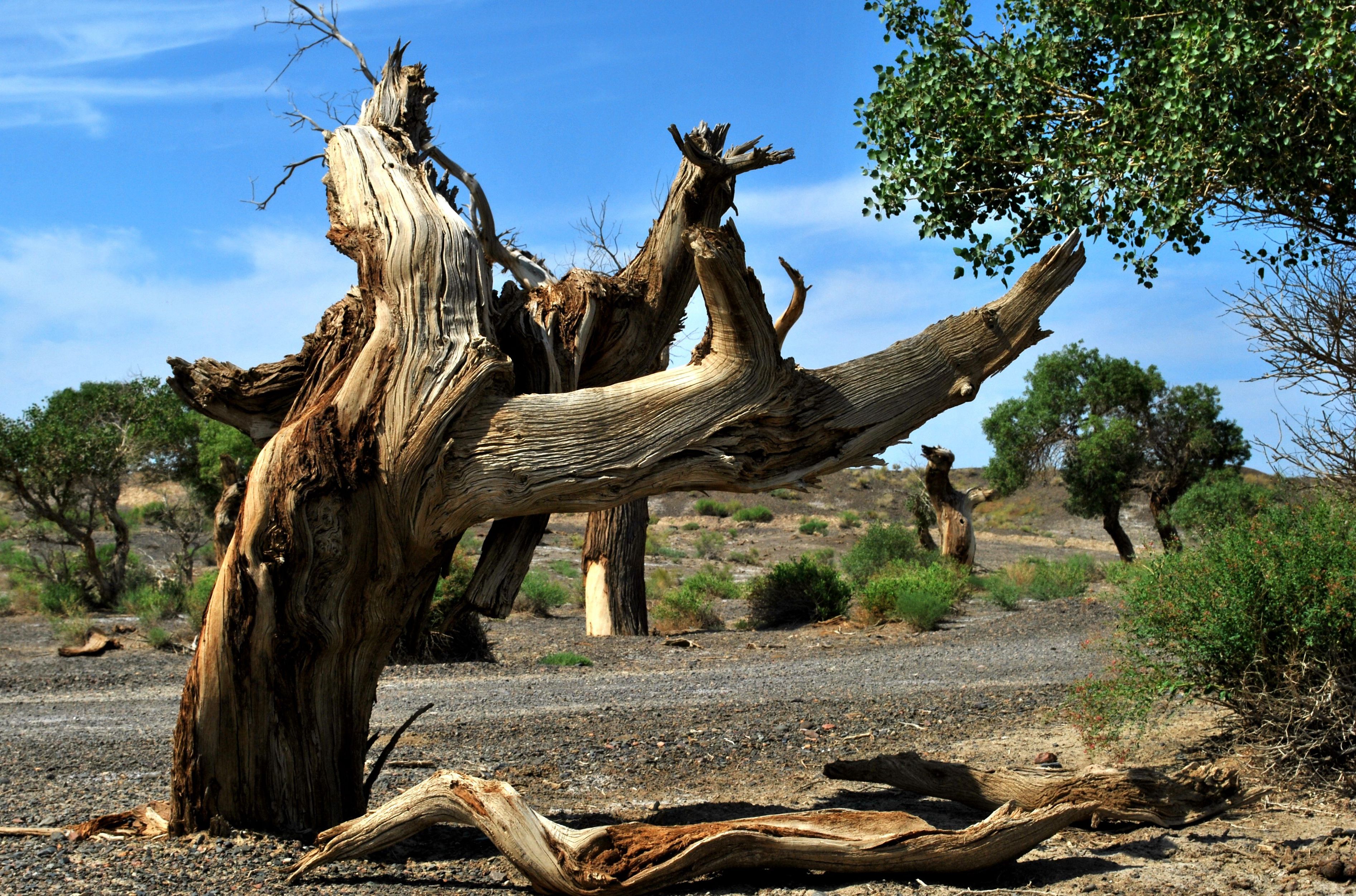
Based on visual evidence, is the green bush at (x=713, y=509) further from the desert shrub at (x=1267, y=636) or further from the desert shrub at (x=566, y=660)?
the desert shrub at (x=1267, y=636)

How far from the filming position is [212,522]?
91.9ft

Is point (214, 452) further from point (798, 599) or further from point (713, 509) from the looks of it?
point (713, 509)

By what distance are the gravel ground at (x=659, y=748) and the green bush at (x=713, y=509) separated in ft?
96.8

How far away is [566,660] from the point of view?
13430 mm

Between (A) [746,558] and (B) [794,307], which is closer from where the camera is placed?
(B) [794,307]

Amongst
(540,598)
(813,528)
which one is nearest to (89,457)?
(540,598)

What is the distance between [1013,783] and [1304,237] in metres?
5.63

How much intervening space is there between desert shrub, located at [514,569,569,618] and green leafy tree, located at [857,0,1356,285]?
12.2 meters

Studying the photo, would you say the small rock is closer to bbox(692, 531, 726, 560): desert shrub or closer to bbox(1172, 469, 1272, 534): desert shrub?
bbox(1172, 469, 1272, 534): desert shrub

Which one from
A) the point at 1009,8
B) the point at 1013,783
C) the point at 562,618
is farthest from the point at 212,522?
the point at 1013,783

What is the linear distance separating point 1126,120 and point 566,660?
8.75 metres

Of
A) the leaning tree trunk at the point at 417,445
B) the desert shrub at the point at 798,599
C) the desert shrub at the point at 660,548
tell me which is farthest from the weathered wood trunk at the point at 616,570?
the desert shrub at the point at 660,548

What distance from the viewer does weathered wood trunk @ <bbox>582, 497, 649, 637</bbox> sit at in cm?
1600

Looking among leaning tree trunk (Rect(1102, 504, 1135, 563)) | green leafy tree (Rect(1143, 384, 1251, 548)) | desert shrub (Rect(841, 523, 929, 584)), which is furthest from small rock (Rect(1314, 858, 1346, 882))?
green leafy tree (Rect(1143, 384, 1251, 548))
